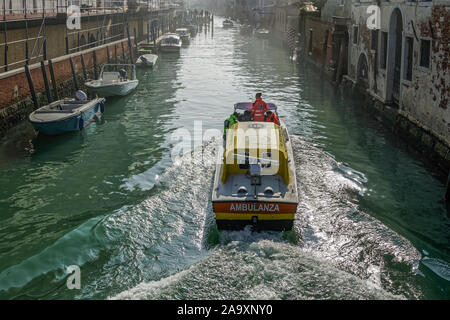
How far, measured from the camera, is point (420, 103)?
15.2 metres

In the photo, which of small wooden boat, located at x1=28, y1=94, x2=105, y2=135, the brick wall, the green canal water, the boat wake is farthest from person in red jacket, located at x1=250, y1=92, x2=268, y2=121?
the brick wall

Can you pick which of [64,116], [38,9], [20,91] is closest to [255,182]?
[64,116]

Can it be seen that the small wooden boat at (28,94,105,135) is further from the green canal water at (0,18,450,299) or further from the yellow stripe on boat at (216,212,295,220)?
the yellow stripe on boat at (216,212,295,220)

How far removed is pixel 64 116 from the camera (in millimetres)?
16797

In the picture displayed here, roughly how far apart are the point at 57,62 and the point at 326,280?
19111 millimetres

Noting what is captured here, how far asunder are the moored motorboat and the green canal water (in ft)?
1.22

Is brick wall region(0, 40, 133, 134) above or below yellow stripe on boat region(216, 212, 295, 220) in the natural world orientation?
above

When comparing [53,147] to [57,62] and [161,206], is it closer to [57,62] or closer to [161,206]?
[161,206]

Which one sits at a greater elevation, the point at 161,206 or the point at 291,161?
the point at 291,161

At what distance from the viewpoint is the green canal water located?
7.85m

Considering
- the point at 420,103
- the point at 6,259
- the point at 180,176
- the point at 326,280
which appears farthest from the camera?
the point at 420,103

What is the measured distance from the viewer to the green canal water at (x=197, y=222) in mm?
7848

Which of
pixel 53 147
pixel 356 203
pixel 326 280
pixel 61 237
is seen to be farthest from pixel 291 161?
pixel 53 147
